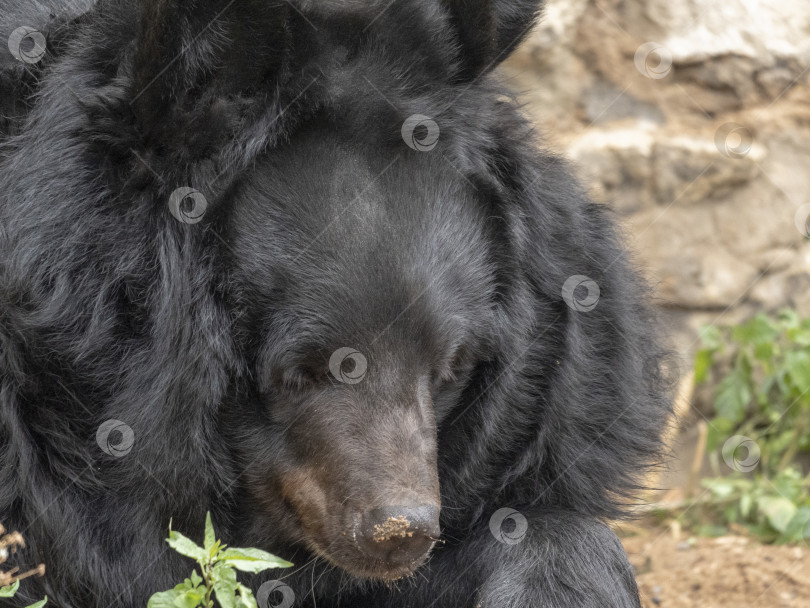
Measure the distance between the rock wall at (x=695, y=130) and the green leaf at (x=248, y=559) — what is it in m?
4.23

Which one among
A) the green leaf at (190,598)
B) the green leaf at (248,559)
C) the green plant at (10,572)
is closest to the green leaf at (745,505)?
the green leaf at (248,559)

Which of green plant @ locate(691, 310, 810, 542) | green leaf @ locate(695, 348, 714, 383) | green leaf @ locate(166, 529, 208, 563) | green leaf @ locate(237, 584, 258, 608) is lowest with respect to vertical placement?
green plant @ locate(691, 310, 810, 542)

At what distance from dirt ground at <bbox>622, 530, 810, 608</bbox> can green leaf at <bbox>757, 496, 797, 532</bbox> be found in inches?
5.6

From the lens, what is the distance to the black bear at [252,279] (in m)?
3.07

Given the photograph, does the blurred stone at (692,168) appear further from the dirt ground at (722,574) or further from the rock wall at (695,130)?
the dirt ground at (722,574)

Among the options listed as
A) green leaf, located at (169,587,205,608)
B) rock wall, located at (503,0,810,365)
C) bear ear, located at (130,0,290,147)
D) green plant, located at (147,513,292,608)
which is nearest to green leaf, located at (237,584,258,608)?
green plant, located at (147,513,292,608)

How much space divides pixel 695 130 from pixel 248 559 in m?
4.79

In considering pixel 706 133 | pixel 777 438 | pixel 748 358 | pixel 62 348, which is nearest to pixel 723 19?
pixel 706 133

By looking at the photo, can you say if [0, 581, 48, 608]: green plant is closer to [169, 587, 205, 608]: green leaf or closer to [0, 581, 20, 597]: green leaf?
[0, 581, 20, 597]: green leaf

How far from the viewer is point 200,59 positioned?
2959mm

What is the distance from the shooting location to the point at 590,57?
264 inches

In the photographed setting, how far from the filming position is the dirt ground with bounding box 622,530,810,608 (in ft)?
15.7

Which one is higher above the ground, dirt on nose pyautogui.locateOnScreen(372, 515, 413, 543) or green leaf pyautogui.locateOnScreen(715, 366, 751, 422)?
dirt on nose pyautogui.locateOnScreen(372, 515, 413, 543)

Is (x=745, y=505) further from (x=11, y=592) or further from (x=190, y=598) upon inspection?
(x=11, y=592)
